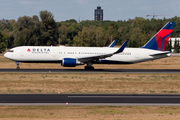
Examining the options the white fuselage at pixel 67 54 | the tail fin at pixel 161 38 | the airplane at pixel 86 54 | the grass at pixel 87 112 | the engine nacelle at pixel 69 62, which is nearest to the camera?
the grass at pixel 87 112

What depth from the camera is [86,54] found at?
44438 millimetres

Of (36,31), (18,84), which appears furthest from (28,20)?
(18,84)

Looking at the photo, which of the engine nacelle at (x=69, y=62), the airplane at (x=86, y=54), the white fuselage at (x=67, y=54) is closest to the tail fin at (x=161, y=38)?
the airplane at (x=86, y=54)

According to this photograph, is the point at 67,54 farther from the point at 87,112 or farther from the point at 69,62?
the point at 87,112

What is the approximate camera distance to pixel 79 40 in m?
122

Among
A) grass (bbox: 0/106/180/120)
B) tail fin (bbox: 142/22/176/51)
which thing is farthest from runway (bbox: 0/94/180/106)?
tail fin (bbox: 142/22/176/51)

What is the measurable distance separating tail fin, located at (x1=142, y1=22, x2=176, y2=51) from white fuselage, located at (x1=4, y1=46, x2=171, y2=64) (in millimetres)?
970

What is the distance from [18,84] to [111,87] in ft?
Answer: 32.5

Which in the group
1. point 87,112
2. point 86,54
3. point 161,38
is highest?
point 161,38

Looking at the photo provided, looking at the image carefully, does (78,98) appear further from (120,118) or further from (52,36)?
(52,36)

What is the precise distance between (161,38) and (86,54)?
13.4 m

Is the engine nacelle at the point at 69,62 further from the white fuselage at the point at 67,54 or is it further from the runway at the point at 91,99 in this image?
the runway at the point at 91,99

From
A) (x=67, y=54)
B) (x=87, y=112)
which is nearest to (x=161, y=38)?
(x=67, y=54)

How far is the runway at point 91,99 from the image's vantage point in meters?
19.7
